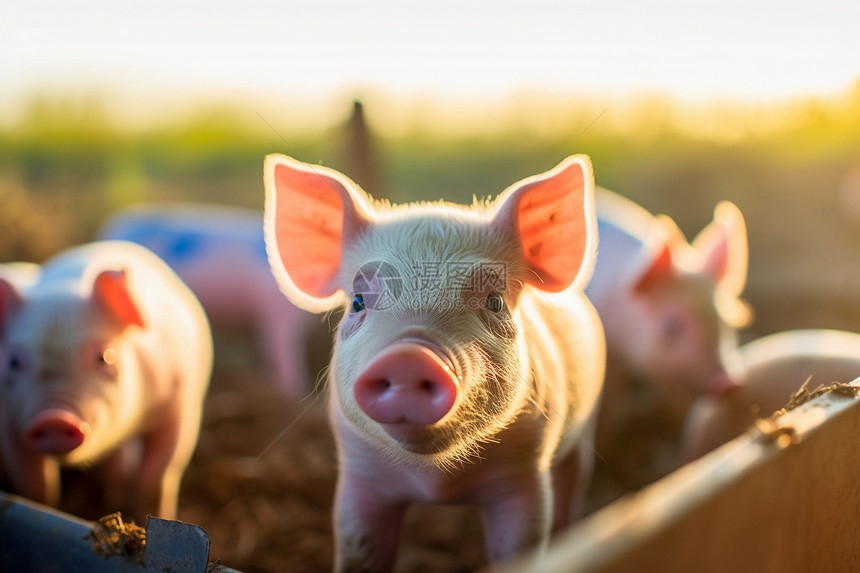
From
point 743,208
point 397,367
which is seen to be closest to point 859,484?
point 397,367

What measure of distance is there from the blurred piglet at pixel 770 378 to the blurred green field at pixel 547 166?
3.03ft

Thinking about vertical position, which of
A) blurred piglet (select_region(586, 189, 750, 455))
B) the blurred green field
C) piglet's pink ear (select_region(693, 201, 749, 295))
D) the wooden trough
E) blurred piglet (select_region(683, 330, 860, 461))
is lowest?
the wooden trough

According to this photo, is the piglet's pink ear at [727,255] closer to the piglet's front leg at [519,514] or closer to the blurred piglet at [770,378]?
the blurred piglet at [770,378]

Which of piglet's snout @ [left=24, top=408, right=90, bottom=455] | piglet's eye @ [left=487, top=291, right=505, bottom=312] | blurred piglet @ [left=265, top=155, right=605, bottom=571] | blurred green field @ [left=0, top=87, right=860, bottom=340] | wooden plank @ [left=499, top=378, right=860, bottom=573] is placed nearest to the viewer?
wooden plank @ [left=499, top=378, right=860, bottom=573]

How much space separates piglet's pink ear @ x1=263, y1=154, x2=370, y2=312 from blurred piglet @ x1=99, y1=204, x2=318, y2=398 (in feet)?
7.10

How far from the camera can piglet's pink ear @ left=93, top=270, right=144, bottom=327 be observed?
1903 millimetres

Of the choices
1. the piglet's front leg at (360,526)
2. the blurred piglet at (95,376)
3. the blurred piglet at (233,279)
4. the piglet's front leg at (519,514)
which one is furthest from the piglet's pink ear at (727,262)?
the blurred piglet at (233,279)

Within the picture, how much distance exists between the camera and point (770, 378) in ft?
7.49

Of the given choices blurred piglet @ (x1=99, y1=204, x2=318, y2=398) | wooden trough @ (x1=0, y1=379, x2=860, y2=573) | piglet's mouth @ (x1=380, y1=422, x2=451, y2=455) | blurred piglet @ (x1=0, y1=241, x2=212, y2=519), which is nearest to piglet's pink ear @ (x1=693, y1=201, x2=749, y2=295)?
wooden trough @ (x1=0, y1=379, x2=860, y2=573)

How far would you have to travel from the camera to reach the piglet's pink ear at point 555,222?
1402mm

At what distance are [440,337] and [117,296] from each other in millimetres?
1171

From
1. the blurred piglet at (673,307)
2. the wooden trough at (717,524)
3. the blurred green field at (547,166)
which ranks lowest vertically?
the wooden trough at (717,524)

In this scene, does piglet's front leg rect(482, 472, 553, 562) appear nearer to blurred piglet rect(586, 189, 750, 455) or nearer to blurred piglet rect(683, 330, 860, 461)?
blurred piglet rect(683, 330, 860, 461)

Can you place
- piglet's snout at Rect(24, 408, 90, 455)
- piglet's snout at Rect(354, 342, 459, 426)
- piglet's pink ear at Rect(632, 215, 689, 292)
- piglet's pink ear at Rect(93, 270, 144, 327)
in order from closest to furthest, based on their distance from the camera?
piglet's snout at Rect(354, 342, 459, 426), piglet's snout at Rect(24, 408, 90, 455), piglet's pink ear at Rect(93, 270, 144, 327), piglet's pink ear at Rect(632, 215, 689, 292)
